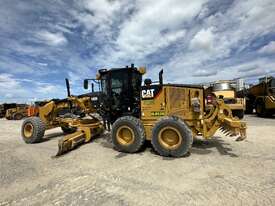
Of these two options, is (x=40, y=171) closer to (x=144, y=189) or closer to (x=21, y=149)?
(x=144, y=189)

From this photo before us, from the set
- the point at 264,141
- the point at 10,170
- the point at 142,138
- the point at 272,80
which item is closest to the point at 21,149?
the point at 10,170

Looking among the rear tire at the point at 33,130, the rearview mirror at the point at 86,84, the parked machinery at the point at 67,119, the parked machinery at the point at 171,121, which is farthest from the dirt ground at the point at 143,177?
the rearview mirror at the point at 86,84

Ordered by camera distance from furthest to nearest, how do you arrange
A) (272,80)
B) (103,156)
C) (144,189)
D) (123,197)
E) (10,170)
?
(272,80) < (103,156) < (10,170) < (144,189) < (123,197)

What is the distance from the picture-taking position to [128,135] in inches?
277

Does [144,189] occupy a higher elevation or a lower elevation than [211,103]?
lower

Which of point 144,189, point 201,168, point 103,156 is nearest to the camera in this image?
point 144,189

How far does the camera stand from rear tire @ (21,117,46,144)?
29.3ft

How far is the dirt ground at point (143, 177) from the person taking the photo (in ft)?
12.4

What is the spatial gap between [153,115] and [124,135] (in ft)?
3.56

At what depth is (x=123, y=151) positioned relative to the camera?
6.91 metres

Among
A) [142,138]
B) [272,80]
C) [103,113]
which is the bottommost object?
[142,138]

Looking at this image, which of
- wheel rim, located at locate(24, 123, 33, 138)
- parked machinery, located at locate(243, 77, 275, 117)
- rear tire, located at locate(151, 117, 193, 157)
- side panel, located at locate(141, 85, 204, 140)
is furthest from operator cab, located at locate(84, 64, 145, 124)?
parked machinery, located at locate(243, 77, 275, 117)

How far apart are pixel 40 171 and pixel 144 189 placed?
2668 mm

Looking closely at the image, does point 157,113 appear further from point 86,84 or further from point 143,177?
point 86,84
